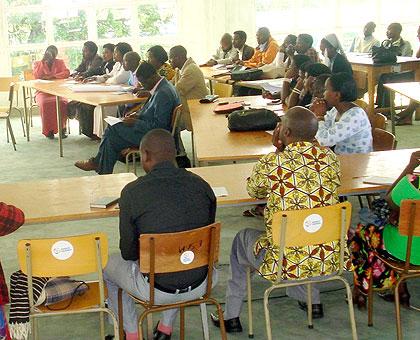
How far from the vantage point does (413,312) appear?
414 centimetres

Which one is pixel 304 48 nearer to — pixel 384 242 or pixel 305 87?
pixel 305 87

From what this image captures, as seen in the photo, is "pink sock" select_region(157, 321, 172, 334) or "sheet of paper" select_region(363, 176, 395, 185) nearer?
"pink sock" select_region(157, 321, 172, 334)

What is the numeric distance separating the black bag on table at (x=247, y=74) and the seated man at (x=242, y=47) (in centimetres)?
186

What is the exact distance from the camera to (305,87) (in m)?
6.30

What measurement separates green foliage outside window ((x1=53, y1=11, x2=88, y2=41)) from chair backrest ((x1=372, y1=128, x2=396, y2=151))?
7422 mm

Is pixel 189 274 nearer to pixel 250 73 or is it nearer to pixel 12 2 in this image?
pixel 250 73

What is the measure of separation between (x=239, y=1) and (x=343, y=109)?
709 centimetres

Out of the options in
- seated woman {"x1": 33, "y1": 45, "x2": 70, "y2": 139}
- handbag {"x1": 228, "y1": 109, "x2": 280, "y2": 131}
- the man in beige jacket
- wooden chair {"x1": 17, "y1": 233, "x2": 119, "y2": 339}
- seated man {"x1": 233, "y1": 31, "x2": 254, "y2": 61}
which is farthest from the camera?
seated man {"x1": 233, "y1": 31, "x2": 254, "y2": 61}

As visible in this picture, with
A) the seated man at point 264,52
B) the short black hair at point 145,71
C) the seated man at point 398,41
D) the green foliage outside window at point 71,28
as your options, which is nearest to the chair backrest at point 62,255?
the short black hair at point 145,71

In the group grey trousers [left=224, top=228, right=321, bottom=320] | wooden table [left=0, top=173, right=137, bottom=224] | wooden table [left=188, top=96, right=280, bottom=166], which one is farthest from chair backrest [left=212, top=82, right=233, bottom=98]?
grey trousers [left=224, top=228, right=321, bottom=320]

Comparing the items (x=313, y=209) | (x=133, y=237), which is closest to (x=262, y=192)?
(x=313, y=209)

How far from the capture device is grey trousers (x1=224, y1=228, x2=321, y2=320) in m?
3.75

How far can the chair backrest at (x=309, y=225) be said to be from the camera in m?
3.29

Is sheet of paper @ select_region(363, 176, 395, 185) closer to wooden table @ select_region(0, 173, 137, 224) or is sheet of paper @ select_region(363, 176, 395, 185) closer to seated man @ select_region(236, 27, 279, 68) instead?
wooden table @ select_region(0, 173, 137, 224)
